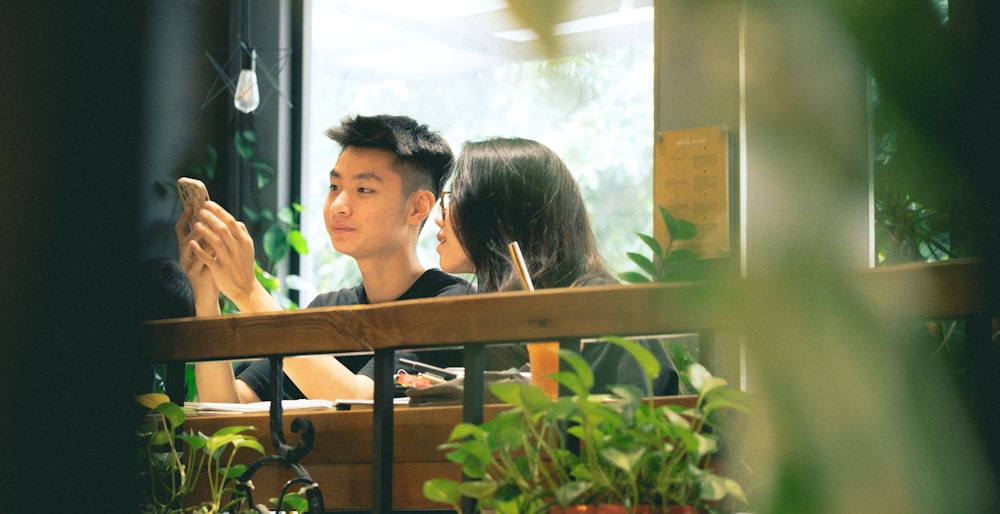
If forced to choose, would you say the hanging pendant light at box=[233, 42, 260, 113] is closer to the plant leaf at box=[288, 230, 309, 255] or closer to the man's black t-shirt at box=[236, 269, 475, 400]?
the plant leaf at box=[288, 230, 309, 255]

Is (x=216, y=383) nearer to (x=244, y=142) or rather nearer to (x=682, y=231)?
(x=244, y=142)

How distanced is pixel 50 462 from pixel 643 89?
336cm

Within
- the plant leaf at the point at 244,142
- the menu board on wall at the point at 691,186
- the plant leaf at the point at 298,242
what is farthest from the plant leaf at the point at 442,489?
the plant leaf at the point at 244,142

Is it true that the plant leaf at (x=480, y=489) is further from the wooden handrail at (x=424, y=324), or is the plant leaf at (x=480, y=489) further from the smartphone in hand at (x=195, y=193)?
the smartphone in hand at (x=195, y=193)

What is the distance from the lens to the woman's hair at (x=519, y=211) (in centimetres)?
263

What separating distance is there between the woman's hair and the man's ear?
59cm

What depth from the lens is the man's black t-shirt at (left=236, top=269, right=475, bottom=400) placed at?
3143mm

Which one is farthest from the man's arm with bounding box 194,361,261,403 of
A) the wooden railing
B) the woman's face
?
the wooden railing

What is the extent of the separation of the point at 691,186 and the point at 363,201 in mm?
1004

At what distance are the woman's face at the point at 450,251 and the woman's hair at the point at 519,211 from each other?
0.09 m

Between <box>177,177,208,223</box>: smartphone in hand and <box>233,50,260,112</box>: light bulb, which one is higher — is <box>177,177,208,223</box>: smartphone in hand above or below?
below

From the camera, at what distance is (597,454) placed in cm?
85

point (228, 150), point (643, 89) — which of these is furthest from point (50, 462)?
point (228, 150)

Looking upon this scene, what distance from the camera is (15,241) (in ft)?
1.02
